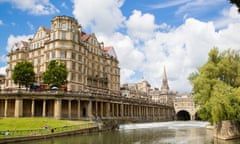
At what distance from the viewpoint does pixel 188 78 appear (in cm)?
6394

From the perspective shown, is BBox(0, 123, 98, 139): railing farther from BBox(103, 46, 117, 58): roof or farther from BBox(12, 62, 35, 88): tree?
BBox(103, 46, 117, 58): roof

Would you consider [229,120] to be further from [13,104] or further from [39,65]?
[39,65]

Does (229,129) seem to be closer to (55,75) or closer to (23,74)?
(55,75)

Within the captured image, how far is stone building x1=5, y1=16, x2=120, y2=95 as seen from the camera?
8356 centimetres

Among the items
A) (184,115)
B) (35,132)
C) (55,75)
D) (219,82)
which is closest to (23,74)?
(55,75)

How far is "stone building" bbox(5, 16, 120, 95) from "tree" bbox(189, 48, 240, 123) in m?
45.1

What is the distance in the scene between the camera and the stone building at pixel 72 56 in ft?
274

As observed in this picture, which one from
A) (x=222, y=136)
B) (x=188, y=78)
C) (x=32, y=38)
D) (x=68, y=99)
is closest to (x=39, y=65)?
(x=32, y=38)

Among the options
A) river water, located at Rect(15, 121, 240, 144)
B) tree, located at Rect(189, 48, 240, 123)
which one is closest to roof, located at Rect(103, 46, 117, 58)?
river water, located at Rect(15, 121, 240, 144)

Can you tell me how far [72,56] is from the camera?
278 feet

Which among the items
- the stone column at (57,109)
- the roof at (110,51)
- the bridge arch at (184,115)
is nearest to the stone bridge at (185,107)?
the bridge arch at (184,115)

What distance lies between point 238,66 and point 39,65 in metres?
67.7

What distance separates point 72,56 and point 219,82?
5115 centimetres

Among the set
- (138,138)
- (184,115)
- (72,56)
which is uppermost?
(72,56)
